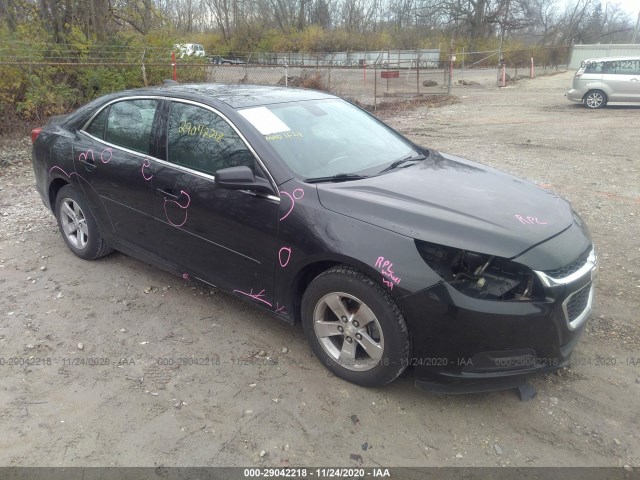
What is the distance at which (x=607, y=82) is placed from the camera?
614 inches

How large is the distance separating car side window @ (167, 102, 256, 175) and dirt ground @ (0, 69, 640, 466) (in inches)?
45.6

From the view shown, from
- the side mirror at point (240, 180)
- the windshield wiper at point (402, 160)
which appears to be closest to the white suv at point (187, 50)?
the windshield wiper at point (402, 160)

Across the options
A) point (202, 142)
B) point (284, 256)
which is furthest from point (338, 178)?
point (202, 142)

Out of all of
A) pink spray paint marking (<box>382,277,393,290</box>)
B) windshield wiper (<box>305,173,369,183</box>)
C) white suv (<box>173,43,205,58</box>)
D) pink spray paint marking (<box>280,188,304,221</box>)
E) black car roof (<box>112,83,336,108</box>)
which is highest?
white suv (<box>173,43,205,58</box>)

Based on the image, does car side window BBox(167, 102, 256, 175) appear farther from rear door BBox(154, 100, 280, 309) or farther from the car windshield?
the car windshield

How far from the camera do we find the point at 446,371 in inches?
103

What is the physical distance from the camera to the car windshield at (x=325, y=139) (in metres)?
3.22

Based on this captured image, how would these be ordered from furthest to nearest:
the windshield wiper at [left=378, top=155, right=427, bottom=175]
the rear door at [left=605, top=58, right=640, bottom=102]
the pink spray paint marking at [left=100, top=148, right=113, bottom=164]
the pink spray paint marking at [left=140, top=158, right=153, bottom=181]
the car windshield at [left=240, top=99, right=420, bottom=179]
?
the rear door at [left=605, top=58, right=640, bottom=102], the pink spray paint marking at [left=100, top=148, right=113, bottom=164], the pink spray paint marking at [left=140, top=158, right=153, bottom=181], the windshield wiper at [left=378, top=155, right=427, bottom=175], the car windshield at [left=240, top=99, right=420, bottom=179]

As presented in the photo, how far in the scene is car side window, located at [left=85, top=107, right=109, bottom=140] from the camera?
4195 millimetres

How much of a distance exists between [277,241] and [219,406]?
101cm

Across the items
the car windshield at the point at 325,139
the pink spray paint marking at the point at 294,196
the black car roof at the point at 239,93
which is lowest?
the pink spray paint marking at the point at 294,196

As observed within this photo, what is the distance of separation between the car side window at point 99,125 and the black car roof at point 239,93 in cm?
23

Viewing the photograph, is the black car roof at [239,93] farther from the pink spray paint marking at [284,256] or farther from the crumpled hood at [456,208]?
the pink spray paint marking at [284,256]

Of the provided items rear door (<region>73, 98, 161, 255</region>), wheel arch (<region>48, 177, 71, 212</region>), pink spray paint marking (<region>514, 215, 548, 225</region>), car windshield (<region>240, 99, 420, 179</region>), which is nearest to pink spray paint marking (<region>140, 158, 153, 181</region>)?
rear door (<region>73, 98, 161, 255</region>)
